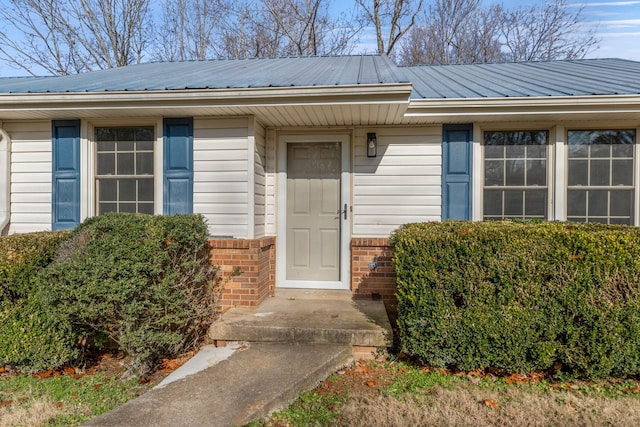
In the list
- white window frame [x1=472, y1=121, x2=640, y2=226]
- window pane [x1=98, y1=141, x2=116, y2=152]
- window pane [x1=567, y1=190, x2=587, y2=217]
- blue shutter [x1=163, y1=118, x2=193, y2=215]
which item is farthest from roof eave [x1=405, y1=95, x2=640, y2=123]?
window pane [x1=98, y1=141, x2=116, y2=152]

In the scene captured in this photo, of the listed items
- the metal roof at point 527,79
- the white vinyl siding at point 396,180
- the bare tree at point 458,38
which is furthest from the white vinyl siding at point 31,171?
the bare tree at point 458,38

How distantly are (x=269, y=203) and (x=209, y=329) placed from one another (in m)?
1.97

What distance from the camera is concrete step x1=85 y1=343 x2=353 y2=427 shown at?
248cm

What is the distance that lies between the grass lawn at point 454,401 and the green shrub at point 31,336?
90.1 inches

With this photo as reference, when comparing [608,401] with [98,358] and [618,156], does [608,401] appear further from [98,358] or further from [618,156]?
[98,358]

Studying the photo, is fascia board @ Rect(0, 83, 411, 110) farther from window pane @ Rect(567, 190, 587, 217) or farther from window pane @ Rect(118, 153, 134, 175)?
window pane @ Rect(567, 190, 587, 217)

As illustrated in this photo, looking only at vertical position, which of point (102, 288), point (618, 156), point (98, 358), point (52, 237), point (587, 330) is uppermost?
point (618, 156)

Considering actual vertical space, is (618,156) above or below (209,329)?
above

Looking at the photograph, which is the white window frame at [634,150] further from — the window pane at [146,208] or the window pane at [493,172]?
the window pane at [146,208]

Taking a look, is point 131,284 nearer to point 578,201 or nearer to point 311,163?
point 311,163

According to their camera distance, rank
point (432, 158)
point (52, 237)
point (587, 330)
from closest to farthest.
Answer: point (587, 330) → point (52, 237) → point (432, 158)

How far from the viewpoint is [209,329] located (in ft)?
12.6

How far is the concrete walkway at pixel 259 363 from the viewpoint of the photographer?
100.0 inches

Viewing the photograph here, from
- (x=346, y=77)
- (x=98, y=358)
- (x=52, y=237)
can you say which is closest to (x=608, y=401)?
(x=346, y=77)
